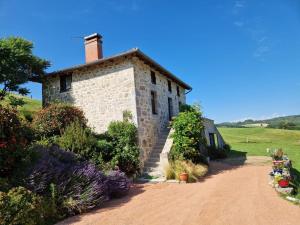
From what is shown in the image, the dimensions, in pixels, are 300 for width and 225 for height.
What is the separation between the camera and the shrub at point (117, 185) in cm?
796

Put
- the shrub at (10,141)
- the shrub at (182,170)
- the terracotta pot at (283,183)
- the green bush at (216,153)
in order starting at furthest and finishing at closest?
the green bush at (216,153) < the shrub at (182,170) < the terracotta pot at (283,183) < the shrub at (10,141)

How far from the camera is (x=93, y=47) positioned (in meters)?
14.9

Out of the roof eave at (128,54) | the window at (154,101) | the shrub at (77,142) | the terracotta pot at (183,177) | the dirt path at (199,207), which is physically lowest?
the dirt path at (199,207)

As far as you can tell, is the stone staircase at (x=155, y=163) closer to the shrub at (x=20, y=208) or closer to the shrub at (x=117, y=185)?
the shrub at (x=117, y=185)

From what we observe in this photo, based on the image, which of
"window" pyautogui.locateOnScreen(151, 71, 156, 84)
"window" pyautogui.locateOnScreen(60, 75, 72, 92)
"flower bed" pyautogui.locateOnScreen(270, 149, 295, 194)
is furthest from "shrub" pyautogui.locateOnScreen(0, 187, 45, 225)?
"window" pyautogui.locateOnScreen(151, 71, 156, 84)

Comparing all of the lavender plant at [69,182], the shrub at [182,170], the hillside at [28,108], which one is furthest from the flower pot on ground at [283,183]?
the hillside at [28,108]

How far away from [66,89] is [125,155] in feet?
19.7

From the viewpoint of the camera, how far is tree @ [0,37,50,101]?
47.4 ft

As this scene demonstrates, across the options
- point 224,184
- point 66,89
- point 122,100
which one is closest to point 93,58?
point 66,89

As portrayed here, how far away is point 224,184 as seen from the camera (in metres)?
9.74

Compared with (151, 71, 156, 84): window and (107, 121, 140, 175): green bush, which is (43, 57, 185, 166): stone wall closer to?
(151, 71, 156, 84): window

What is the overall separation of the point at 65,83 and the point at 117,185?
8.83 m

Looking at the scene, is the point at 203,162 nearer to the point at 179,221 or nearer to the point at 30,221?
the point at 179,221

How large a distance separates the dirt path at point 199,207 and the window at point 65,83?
7957mm
